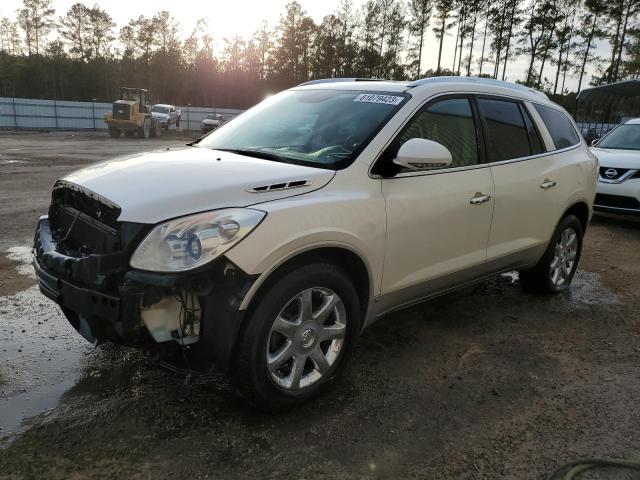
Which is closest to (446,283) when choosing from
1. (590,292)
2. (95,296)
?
(95,296)

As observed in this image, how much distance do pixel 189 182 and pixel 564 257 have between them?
3.81m

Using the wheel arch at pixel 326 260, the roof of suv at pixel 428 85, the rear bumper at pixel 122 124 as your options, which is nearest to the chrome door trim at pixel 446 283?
the wheel arch at pixel 326 260

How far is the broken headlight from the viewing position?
7.98ft

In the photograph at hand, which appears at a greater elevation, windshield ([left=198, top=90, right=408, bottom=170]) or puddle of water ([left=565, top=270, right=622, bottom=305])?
windshield ([left=198, top=90, right=408, bottom=170])

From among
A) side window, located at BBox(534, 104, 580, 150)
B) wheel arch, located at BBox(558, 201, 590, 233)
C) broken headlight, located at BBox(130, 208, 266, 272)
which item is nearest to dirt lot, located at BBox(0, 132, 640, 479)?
broken headlight, located at BBox(130, 208, 266, 272)

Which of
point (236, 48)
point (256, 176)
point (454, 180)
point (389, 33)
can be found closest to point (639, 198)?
point (454, 180)

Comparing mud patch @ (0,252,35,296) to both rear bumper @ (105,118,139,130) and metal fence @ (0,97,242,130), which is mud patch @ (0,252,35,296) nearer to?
rear bumper @ (105,118,139,130)

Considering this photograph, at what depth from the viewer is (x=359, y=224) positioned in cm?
297

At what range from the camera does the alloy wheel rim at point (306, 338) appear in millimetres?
2775

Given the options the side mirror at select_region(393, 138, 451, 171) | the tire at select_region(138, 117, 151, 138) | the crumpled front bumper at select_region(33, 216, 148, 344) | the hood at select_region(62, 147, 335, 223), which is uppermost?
the side mirror at select_region(393, 138, 451, 171)

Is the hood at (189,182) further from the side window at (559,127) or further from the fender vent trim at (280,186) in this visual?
the side window at (559,127)

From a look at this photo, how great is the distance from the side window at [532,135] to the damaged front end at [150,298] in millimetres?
2981

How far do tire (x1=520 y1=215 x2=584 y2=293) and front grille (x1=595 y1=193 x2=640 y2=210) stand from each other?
3.83 m

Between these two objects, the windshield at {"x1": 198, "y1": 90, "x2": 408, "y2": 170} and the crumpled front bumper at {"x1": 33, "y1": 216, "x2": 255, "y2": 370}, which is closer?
the crumpled front bumper at {"x1": 33, "y1": 216, "x2": 255, "y2": 370}
